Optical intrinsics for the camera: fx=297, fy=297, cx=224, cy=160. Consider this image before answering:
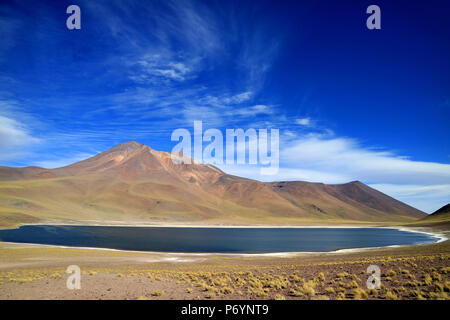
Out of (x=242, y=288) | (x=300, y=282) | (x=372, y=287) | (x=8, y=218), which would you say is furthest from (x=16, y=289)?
(x=8, y=218)

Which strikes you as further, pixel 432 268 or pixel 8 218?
pixel 8 218
